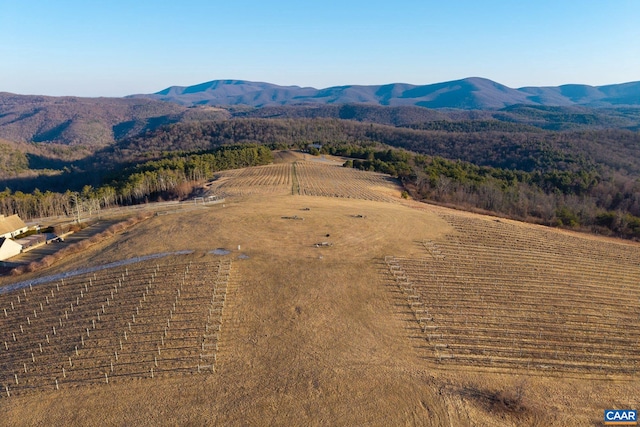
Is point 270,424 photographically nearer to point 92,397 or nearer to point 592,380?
point 92,397

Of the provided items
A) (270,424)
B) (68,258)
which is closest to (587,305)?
(270,424)

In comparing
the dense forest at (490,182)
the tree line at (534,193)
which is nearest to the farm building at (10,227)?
the dense forest at (490,182)

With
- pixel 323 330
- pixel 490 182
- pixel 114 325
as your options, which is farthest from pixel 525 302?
pixel 490 182

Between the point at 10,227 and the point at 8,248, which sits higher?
the point at 10,227

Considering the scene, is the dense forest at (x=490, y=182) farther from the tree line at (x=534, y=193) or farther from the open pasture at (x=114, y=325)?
the open pasture at (x=114, y=325)

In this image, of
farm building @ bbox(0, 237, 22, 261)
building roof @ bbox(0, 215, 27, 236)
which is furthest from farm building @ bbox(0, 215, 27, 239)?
farm building @ bbox(0, 237, 22, 261)

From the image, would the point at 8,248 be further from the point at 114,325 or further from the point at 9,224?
the point at 114,325
